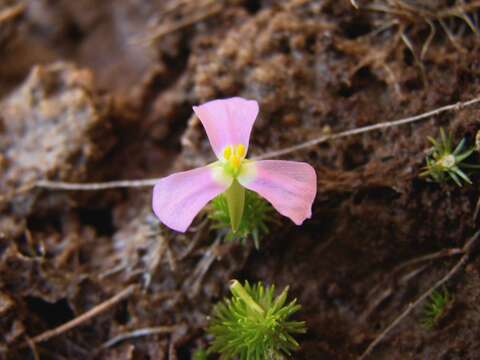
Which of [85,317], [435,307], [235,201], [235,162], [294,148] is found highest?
[235,162]

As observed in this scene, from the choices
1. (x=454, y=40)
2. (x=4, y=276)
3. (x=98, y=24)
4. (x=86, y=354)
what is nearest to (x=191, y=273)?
(x=86, y=354)

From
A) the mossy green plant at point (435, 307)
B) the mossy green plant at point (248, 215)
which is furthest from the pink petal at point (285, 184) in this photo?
the mossy green plant at point (435, 307)

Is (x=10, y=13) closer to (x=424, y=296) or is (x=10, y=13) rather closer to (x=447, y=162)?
(x=447, y=162)

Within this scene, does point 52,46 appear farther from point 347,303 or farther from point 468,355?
point 468,355

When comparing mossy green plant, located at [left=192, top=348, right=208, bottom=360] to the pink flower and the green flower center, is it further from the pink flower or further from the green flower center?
the green flower center

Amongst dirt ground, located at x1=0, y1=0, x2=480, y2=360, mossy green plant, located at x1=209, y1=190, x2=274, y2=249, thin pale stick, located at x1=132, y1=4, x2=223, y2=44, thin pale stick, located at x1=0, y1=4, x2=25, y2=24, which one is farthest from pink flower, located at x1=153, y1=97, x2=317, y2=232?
thin pale stick, located at x1=0, y1=4, x2=25, y2=24

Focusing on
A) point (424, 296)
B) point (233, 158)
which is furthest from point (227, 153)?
point (424, 296)
